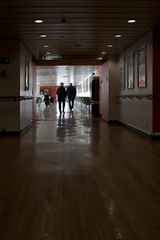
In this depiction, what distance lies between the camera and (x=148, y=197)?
4.13 m

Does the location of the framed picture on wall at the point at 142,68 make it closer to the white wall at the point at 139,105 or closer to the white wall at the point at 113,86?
the white wall at the point at 139,105

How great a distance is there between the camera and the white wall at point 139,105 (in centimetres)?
934

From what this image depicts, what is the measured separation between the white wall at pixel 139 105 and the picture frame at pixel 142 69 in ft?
0.45

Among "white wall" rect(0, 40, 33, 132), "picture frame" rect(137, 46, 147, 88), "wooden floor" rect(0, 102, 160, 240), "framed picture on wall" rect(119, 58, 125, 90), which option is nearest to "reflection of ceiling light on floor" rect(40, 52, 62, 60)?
"framed picture on wall" rect(119, 58, 125, 90)

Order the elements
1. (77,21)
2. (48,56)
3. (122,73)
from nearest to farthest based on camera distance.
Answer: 1. (77,21)
2. (122,73)
3. (48,56)

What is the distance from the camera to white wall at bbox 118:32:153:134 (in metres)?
9.34

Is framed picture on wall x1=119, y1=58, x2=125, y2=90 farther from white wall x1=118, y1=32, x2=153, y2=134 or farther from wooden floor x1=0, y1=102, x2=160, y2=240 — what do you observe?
wooden floor x1=0, y1=102, x2=160, y2=240

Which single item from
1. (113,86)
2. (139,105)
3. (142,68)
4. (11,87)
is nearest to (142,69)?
(142,68)

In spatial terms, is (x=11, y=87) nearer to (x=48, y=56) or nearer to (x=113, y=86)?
(x=48, y=56)

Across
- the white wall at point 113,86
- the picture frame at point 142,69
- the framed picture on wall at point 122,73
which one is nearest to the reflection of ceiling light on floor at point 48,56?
the white wall at point 113,86

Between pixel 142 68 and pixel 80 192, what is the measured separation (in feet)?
21.1

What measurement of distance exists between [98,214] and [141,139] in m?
5.90

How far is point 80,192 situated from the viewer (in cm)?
432

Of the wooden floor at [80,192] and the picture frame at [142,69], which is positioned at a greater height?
the picture frame at [142,69]
